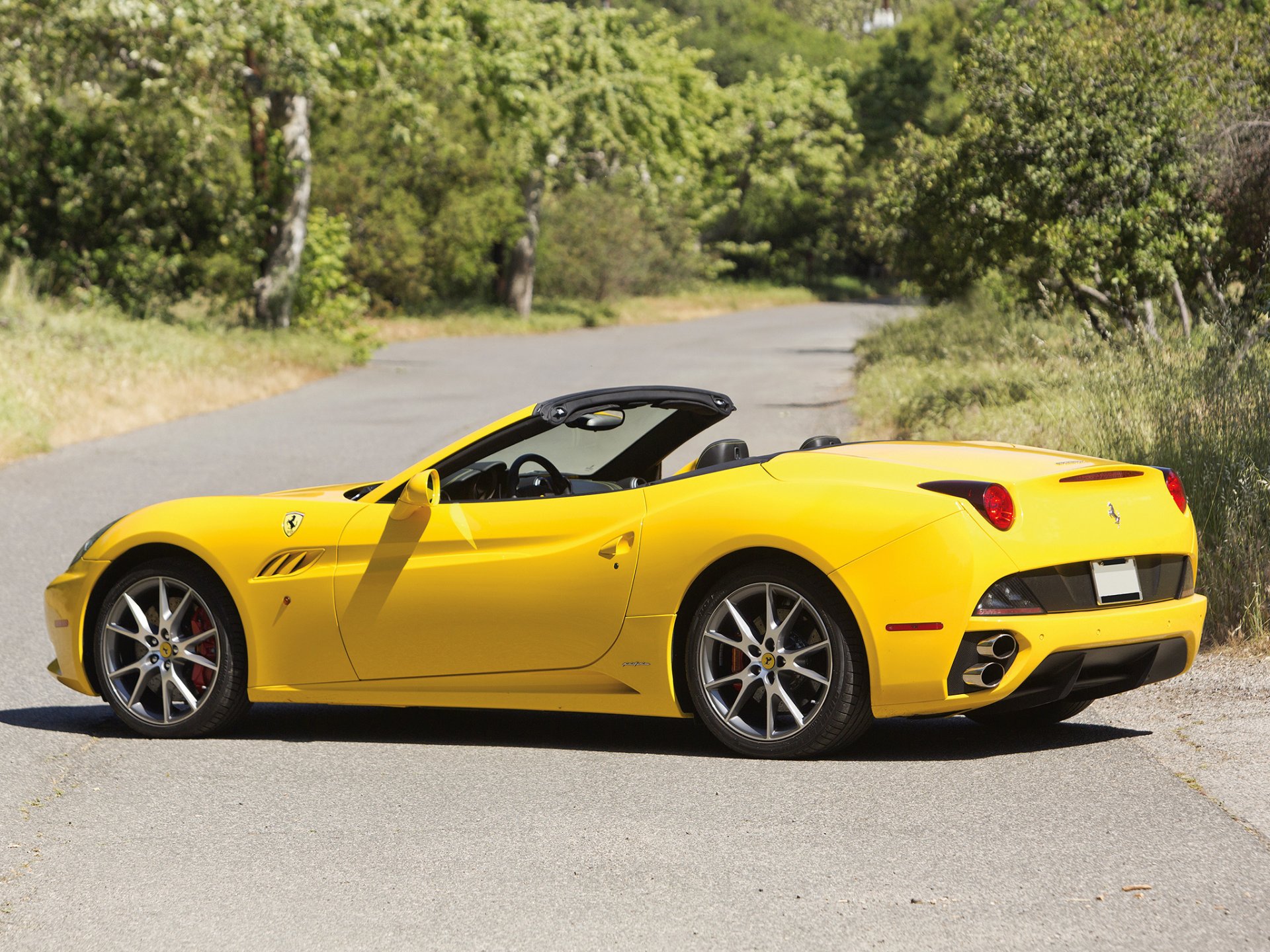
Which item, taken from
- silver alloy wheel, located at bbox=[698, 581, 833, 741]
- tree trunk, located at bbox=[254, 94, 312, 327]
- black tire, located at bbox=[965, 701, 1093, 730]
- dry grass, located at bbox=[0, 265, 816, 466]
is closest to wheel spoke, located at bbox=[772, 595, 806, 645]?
silver alloy wheel, located at bbox=[698, 581, 833, 741]

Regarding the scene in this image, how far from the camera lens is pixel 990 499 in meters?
5.52

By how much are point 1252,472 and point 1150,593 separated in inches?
107

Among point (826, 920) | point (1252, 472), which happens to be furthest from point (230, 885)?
point (1252, 472)

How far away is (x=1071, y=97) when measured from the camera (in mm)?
17297

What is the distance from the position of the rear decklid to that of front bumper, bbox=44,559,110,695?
2.90 m

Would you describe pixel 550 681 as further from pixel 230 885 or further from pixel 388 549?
pixel 230 885

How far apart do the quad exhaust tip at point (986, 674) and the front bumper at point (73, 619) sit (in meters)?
3.51

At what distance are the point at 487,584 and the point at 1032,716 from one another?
216 cm

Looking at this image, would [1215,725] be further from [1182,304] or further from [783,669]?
[1182,304]

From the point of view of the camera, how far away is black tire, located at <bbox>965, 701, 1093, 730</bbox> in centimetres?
654

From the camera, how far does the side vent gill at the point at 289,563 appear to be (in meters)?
6.61

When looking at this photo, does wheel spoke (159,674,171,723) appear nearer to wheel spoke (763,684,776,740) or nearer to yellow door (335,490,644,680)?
yellow door (335,490,644,680)

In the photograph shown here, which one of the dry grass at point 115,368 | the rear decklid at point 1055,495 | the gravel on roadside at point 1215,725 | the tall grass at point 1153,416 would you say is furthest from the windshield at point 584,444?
the dry grass at point 115,368

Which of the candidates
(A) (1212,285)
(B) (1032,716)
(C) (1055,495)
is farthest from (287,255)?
(C) (1055,495)
